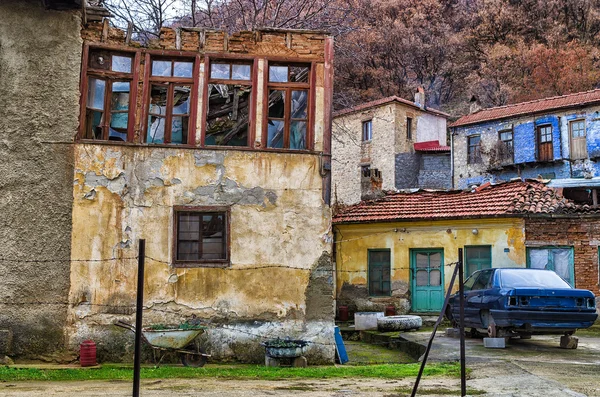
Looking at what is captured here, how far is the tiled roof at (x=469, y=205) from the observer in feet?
63.3

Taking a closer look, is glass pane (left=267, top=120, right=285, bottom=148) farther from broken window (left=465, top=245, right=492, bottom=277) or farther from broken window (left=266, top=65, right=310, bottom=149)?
broken window (left=465, top=245, right=492, bottom=277)

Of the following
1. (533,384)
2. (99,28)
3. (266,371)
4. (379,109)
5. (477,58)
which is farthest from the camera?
(477,58)

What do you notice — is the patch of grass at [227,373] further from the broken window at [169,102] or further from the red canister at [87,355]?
the broken window at [169,102]

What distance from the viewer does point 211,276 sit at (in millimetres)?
12648

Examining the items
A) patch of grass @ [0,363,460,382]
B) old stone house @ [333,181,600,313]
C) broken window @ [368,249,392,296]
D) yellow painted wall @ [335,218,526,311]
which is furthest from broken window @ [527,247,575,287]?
patch of grass @ [0,363,460,382]

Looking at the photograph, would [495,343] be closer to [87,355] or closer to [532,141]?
[87,355]

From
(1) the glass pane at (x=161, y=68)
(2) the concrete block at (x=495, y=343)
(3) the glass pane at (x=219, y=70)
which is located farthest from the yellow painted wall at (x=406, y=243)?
(1) the glass pane at (x=161, y=68)

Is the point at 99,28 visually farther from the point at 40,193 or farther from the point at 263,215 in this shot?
the point at 263,215

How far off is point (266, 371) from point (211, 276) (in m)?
2.48

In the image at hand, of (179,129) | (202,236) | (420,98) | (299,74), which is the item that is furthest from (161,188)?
(420,98)

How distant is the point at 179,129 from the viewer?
1328 cm

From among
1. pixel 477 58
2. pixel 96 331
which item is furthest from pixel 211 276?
pixel 477 58

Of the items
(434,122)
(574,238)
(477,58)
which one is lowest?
(574,238)

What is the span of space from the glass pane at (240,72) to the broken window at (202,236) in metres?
2.83
